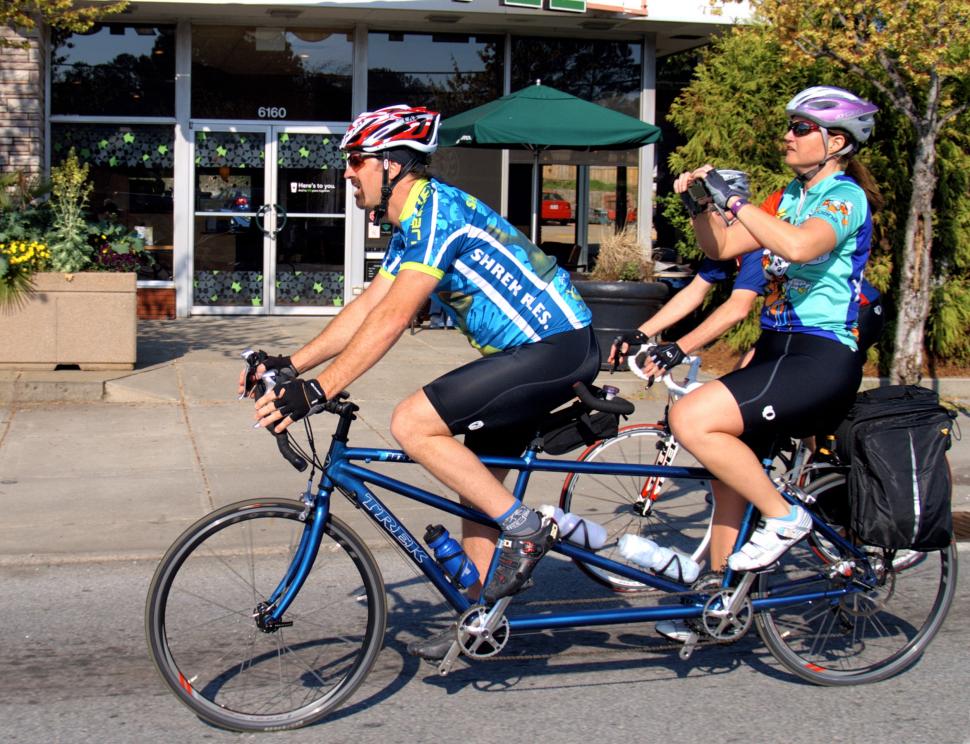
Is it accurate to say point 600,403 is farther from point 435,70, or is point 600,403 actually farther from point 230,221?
point 435,70

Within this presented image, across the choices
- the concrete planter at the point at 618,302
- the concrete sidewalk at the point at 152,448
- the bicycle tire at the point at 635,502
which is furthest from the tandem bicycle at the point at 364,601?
the concrete planter at the point at 618,302

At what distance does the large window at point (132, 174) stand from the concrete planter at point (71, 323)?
186 inches

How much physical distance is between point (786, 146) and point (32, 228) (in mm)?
7487

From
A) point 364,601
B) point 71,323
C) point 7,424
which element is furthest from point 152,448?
point 364,601

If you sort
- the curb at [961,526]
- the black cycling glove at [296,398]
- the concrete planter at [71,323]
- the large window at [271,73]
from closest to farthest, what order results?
the black cycling glove at [296,398] → the curb at [961,526] → the concrete planter at [71,323] → the large window at [271,73]

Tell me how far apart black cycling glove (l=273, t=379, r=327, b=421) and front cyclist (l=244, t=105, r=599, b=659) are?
11 cm

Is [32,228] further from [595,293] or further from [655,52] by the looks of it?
[655,52]

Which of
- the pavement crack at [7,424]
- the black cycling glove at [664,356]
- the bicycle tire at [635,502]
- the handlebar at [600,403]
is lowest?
the pavement crack at [7,424]

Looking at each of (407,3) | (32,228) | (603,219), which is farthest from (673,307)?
(603,219)

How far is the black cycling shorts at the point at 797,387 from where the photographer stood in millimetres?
4027

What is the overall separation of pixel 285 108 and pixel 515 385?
11.6 m

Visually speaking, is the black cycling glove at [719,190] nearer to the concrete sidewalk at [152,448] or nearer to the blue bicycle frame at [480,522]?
the blue bicycle frame at [480,522]

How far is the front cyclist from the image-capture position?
149 inches

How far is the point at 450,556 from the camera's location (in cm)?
402
